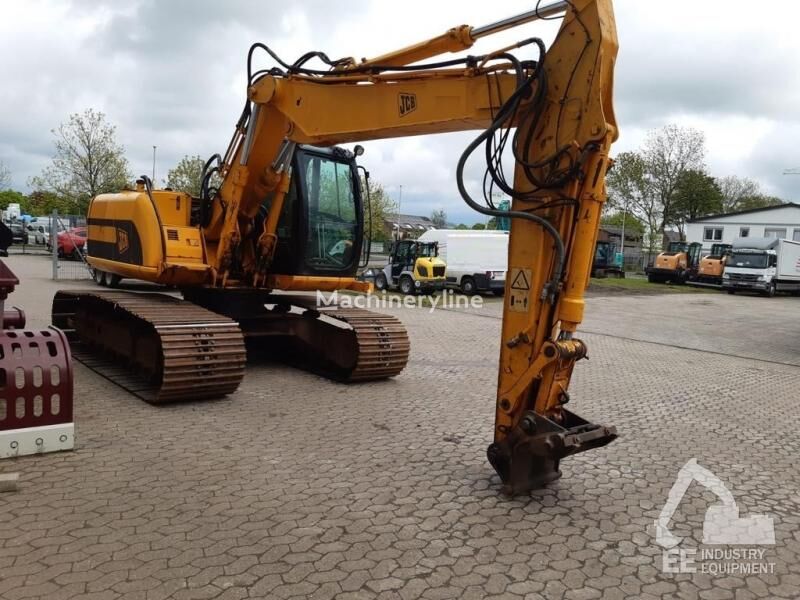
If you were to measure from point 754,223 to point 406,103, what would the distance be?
55.2m

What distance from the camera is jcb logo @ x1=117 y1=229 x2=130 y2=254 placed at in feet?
24.9

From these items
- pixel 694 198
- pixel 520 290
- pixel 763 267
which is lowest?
pixel 520 290

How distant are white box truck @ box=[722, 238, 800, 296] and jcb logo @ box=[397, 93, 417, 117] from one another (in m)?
31.2

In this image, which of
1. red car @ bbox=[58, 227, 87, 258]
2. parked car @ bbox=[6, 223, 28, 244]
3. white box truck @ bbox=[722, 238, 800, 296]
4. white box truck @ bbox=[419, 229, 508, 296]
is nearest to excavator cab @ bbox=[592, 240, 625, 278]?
white box truck @ bbox=[722, 238, 800, 296]

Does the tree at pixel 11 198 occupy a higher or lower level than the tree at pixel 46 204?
higher

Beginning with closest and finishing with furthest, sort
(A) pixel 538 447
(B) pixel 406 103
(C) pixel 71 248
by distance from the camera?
(A) pixel 538 447 → (B) pixel 406 103 → (C) pixel 71 248

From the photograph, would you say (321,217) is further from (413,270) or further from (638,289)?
(638,289)

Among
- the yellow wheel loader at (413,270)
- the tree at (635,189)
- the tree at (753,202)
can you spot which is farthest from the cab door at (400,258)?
the tree at (753,202)

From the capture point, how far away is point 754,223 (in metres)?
51.8

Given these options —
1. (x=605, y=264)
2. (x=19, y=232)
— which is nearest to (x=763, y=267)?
(x=605, y=264)

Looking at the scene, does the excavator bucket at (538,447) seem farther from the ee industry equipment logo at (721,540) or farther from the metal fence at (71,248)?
the metal fence at (71,248)

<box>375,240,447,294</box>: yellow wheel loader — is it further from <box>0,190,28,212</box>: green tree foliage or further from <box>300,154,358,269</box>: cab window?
<box>0,190,28,212</box>: green tree foliage

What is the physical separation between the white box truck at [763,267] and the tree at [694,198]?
59.1 feet

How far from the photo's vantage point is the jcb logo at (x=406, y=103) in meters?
5.02
